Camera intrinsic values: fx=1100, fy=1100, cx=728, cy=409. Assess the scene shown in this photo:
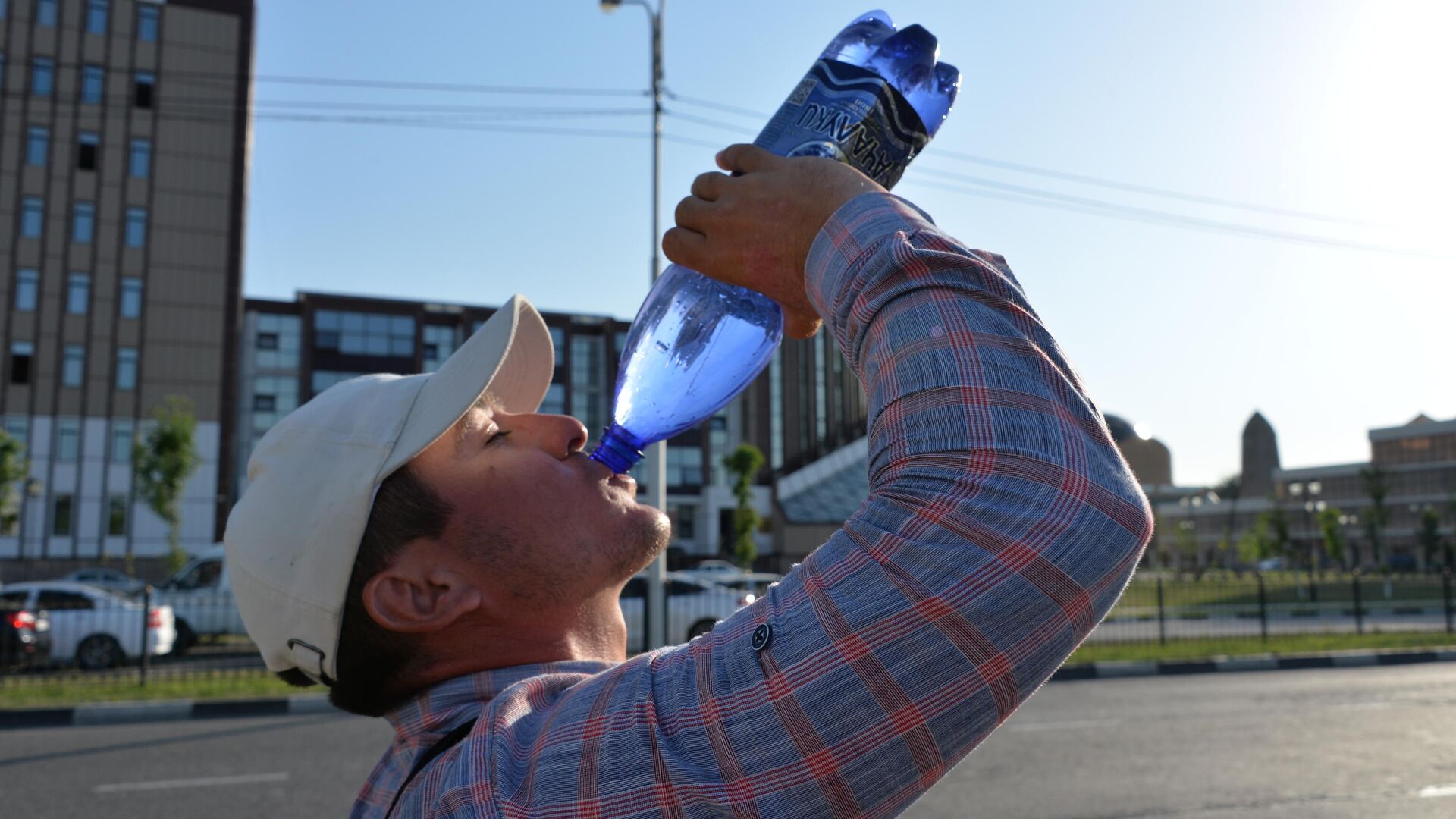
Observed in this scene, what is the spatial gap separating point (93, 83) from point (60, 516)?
57.0 ft

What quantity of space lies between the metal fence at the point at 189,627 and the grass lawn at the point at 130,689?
0.08 metres

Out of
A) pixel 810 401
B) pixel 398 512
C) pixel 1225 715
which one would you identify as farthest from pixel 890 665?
pixel 810 401

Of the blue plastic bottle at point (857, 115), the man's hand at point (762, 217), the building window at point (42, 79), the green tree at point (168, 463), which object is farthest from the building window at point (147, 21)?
the man's hand at point (762, 217)

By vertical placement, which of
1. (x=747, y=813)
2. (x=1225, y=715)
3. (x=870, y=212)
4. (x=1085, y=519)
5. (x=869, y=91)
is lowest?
(x=1225, y=715)

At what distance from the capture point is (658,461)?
447 inches

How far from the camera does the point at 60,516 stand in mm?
43094

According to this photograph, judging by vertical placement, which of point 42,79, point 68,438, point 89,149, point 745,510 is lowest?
point 745,510

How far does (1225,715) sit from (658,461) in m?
5.86

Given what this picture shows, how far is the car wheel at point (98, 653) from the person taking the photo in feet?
51.1

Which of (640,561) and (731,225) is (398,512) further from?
(731,225)

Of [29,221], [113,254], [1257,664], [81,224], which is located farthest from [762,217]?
[29,221]

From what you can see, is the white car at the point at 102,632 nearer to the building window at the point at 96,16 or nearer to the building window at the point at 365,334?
the building window at the point at 96,16

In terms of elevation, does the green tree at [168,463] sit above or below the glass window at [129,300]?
below

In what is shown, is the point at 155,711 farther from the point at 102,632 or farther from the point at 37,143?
the point at 37,143
